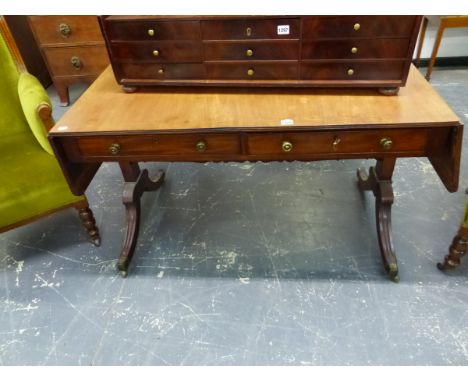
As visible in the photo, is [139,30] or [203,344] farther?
[203,344]

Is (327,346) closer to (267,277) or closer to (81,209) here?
(267,277)

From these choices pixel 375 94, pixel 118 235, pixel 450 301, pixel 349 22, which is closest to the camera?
pixel 349 22

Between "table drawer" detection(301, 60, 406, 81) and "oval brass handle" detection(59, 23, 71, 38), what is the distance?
2189 millimetres

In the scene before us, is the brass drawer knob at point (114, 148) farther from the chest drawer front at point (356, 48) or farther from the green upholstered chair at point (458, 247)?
the green upholstered chair at point (458, 247)

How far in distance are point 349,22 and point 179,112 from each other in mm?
593

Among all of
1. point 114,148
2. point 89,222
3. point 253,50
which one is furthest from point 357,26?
point 89,222

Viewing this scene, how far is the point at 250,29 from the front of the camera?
3.63 ft

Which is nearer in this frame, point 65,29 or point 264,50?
point 264,50

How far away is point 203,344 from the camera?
4.49 ft

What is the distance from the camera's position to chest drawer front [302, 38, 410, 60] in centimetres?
110

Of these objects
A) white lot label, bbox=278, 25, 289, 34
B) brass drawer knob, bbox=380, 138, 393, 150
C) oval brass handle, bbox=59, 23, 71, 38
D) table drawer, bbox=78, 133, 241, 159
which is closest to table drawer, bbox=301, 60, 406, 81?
white lot label, bbox=278, 25, 289, 34

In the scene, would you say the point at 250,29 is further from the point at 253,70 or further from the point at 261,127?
the point at 261,127

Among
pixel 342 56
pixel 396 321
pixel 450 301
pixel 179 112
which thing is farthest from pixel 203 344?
pixel 342 56

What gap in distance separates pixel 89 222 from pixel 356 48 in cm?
139
